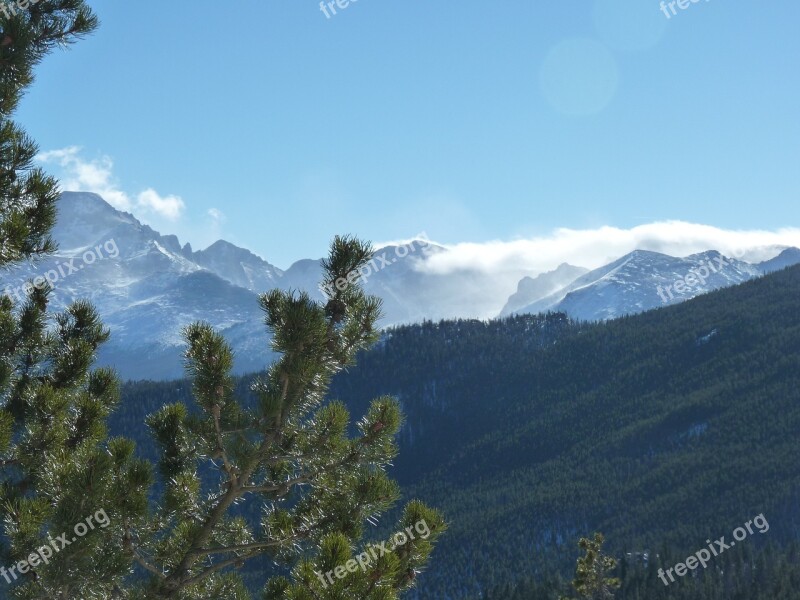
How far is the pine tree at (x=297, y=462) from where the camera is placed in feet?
31.1

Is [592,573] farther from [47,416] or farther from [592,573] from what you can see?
[47,416]

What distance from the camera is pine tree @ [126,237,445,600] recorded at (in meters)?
9.48

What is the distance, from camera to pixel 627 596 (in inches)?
4879

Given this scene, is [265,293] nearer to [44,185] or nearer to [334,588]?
[334,588]

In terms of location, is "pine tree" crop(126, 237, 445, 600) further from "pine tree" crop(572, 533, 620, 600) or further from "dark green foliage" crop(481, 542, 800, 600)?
"dark green foliage" crop(481, 542, 800, 600)

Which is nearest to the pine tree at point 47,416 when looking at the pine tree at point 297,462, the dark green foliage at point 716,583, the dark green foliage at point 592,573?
the pine tree at point 297,462

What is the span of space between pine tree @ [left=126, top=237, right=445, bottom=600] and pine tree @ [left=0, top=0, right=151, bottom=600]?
0.91m

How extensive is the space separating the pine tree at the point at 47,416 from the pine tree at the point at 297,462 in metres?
0.91

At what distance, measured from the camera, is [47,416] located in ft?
39.6

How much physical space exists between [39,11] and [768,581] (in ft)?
463

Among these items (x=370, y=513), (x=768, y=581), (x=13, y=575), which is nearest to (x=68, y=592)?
(x=13, y=575)

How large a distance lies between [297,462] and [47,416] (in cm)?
411

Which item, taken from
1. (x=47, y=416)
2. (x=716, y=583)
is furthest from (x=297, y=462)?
(x=716, y=583)

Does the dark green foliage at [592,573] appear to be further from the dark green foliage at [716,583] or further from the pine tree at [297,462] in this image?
the dark green foliage at [716,583]
